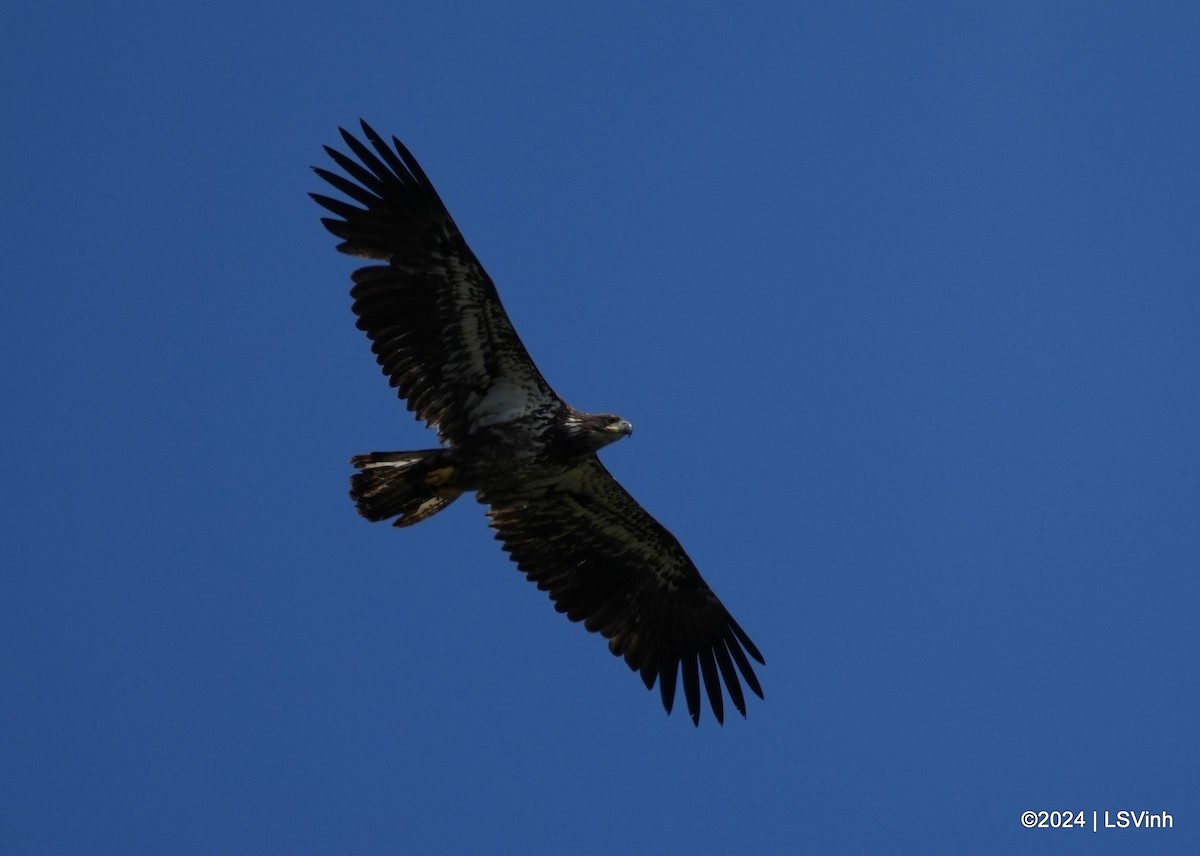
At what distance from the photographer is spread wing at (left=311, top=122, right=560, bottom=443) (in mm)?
15102

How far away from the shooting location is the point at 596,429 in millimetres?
15047

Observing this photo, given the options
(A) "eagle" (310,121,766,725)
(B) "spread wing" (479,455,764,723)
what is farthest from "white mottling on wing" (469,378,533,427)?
(B) "spread wing" (479,455,764,723)

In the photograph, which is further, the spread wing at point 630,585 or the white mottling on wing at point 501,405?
the spread wing at point 630,585

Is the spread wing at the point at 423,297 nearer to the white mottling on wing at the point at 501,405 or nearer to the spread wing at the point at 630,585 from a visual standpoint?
the white mottling on wing at the point at 501,405

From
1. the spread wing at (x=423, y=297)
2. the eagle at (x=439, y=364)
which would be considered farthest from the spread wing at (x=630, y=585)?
the spread wing at (x=423, y=297)

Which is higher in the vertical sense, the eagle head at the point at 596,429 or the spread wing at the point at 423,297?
the spread wing at the point at 423,297

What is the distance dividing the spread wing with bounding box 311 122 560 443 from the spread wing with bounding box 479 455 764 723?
4.61ft

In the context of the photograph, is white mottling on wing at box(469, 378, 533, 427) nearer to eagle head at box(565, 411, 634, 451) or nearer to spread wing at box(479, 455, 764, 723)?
eagle head at box(565, 411, 634, 451)

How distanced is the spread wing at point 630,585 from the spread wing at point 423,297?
140cm

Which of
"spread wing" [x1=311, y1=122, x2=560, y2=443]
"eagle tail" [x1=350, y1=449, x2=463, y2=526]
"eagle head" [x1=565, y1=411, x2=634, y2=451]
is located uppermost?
"spread wing" [x1=311, y1=122, x2=560, y2=443]

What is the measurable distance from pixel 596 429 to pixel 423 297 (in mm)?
2122

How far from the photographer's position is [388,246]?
49.7 feet

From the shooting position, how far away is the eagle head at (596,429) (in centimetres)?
1504

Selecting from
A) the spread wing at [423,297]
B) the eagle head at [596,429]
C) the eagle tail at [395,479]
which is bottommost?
the eagle tail at [395,479]
